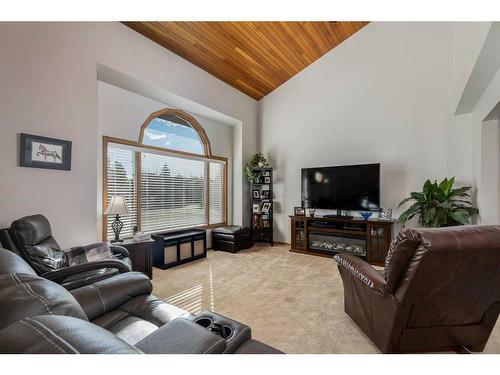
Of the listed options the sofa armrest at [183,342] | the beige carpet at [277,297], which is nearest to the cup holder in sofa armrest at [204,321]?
the sofa armrest at [183,342]

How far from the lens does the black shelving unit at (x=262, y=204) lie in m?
5.25

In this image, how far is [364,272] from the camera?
1796 mm

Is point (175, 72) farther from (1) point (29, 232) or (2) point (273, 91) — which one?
(1) point (29, 232)

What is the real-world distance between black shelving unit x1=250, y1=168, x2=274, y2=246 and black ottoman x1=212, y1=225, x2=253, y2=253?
360mm

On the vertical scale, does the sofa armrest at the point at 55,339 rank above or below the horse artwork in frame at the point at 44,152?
below

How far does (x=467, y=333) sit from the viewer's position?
161 centimetres

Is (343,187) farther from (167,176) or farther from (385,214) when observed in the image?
(167,176)

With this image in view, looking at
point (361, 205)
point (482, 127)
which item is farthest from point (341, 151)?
point (482, 127)

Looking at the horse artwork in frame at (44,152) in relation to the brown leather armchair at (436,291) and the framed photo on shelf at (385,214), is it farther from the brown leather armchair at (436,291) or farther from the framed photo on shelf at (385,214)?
the framed photo on shelf at (385,214)

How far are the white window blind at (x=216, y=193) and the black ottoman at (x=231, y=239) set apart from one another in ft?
1.42

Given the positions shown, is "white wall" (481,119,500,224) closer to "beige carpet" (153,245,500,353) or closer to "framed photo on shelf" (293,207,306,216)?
"beige carpet" (153,245,500,353)

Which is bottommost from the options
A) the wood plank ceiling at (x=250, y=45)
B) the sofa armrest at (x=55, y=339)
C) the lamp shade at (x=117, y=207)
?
the sofa armrest at (x=55, y=339)

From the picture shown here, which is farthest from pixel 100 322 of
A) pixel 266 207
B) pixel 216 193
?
pixel 266 207

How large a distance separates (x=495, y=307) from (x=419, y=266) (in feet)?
2.54
